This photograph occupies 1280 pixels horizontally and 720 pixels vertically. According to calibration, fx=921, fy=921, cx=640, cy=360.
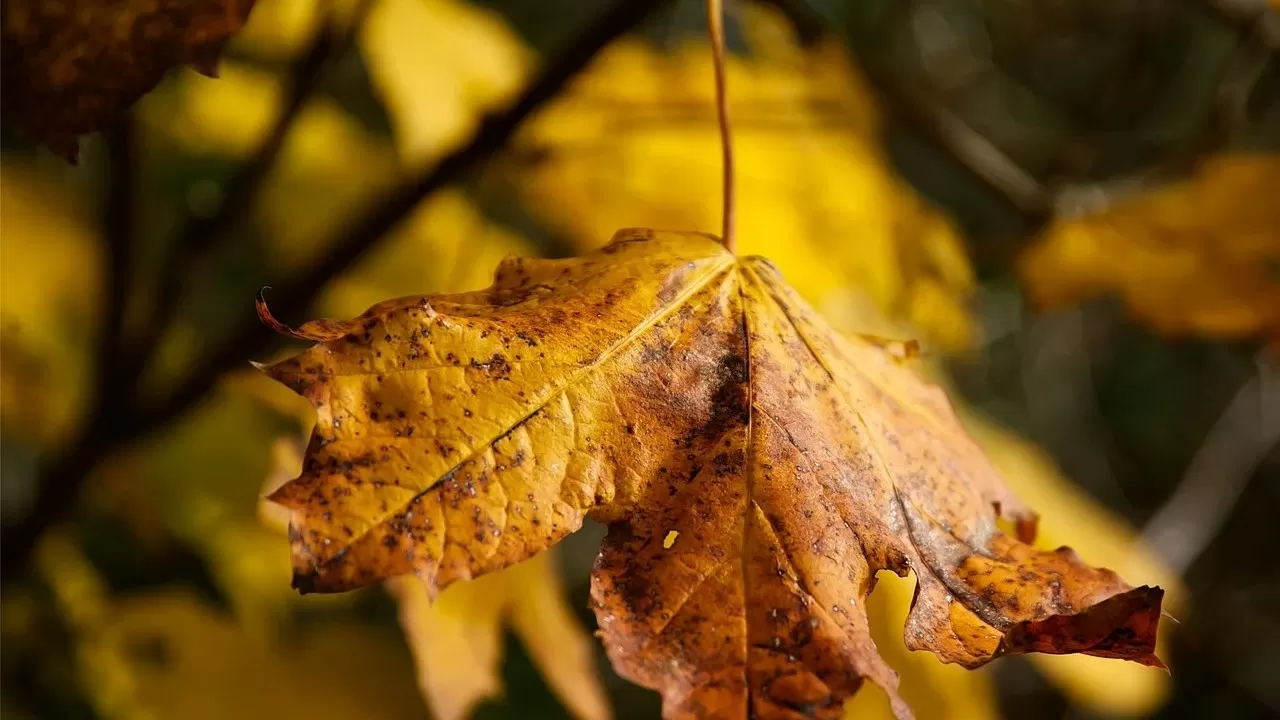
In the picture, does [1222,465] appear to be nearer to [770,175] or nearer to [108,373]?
[770,175]

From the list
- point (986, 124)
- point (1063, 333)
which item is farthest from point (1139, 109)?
point (1063, 333)

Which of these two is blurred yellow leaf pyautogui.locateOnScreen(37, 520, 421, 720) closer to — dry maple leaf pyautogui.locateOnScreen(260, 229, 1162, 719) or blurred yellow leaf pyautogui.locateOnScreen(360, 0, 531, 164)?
blurred yellow leaf pyautogui.locateOnScreen(360, 0, 531, 164)

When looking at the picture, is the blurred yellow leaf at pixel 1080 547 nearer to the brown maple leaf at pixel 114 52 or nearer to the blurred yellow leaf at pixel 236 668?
the blurred yellow leaf at pixel 236 668

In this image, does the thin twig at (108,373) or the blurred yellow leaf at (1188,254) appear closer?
the thin twig at (108,373)

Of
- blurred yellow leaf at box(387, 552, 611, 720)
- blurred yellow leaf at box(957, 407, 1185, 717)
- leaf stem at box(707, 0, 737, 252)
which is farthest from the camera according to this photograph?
blurred yellow leaf at box(957, 407, 1185, 717)

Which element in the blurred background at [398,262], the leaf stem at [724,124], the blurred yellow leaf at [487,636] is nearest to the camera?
the leaf stem at [724,124]

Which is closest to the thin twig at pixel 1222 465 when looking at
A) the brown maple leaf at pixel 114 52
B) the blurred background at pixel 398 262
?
the blurred background at pixel 398 262

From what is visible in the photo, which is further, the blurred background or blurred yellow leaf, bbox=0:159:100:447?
blurred yellow leaf, bbox=0:159:100:447

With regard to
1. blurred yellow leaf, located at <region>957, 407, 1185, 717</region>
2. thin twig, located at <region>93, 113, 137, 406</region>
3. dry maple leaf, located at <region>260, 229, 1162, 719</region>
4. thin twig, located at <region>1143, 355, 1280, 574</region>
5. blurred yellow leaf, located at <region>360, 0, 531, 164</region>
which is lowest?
thin twig, located at <region>1143, 355, 1280, 574</region>

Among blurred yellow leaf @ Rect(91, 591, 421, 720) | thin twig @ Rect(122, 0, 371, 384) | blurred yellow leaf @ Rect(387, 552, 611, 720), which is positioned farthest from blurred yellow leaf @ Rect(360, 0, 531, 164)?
blurred yellow leaf @ Rect(91, 591, 421, 720)
